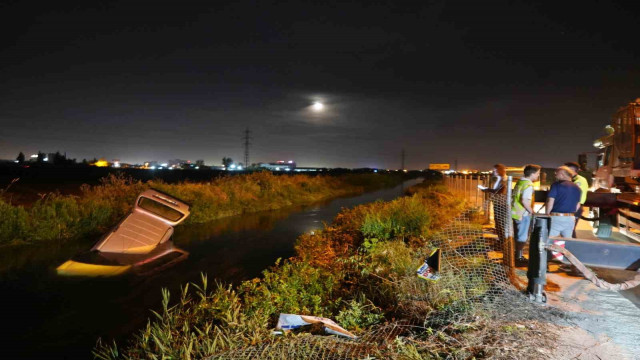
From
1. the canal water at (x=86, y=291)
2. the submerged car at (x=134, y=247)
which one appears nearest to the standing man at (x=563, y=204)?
the canal water at (x=86, y=291)

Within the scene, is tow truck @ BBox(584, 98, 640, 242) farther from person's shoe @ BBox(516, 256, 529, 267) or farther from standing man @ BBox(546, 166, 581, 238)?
Answer: standing man @ BBox(546, 166, 581, 238)

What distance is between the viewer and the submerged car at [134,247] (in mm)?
9849

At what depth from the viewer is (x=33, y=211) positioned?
13.4 m

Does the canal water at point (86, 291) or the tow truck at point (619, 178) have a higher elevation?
the tow truck at point (619, 178)

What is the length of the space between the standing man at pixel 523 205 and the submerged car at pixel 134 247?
26.4ft

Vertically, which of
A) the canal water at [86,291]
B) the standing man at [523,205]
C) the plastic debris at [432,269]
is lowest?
the canal water at [86,291]

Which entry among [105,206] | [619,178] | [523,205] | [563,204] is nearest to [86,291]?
[105,206]

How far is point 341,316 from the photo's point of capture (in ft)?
17.5

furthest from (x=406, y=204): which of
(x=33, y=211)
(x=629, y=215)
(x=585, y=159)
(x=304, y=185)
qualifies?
(x=304, y=185)

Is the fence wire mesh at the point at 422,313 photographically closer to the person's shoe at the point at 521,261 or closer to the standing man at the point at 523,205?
the standing man at the point at 523,205

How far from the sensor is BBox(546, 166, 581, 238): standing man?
22.6 ft

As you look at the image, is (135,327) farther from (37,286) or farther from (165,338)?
(37,286)

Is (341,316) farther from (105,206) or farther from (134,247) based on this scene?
(105,206)

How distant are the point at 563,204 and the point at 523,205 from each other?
2.03 ft
